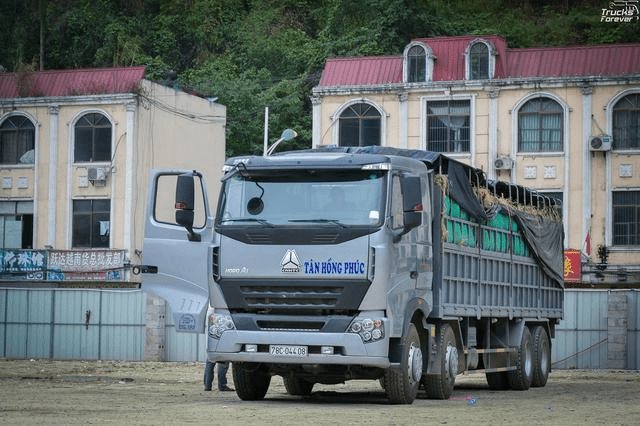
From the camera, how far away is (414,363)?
1878 cm

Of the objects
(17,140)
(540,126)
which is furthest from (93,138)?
(540,126)

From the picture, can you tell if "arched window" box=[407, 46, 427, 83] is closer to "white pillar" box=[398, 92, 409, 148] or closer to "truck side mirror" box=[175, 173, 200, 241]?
"white pillar" box=[398, 92, 409, 148]

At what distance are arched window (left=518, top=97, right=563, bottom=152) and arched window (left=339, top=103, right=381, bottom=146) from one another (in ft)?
18.5

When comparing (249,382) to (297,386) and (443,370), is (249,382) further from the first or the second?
(443,370)

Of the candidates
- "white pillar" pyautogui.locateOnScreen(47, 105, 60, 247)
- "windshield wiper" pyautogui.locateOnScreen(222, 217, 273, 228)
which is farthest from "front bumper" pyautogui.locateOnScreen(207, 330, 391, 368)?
"white pillar" pyautogui.locateOnScreen(47, 105, 60, 247)

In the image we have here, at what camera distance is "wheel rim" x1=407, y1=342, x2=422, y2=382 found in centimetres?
1866

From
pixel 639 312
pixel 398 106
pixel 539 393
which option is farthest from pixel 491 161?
pixel 539 393

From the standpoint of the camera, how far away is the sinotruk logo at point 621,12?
231ft

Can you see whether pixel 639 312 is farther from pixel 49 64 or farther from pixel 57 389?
pixel 49 64

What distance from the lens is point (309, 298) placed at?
1784 centimetres

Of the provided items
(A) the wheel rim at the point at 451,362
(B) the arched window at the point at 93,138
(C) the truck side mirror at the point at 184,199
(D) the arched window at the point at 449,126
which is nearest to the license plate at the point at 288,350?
(C) the truck side mirror at the point at 184,199

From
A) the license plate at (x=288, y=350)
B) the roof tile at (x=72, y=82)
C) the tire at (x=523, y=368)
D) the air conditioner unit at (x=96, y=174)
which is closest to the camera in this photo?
the license plate at (x=288, y=350)

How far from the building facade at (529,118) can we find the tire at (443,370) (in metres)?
29.5

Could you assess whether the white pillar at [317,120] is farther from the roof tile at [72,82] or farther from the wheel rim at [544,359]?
the wheel rim at [544,359]
